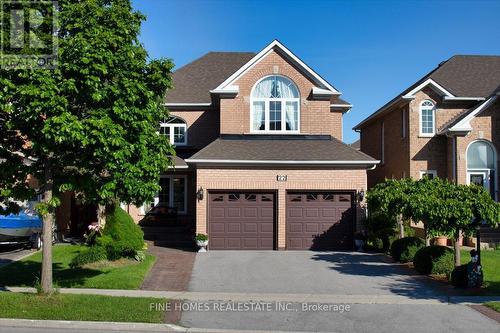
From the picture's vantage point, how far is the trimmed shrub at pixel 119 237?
606 inches

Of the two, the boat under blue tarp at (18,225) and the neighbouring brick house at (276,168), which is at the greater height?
the neighbouring brick house at (276,168)

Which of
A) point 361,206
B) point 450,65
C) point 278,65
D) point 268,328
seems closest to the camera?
point 268,328

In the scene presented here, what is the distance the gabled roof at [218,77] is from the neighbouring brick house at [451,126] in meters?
3.25

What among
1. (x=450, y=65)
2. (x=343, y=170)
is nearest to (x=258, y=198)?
(x=343, y=170)

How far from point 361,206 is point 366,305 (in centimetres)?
850

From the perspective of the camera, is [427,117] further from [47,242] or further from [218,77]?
[47,242]

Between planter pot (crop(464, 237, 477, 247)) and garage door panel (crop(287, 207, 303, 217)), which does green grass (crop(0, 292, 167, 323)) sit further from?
planter pot (crop(464, 237, 477, 247))

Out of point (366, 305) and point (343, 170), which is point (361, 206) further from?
point (366, 305)

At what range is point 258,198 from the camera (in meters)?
19.2

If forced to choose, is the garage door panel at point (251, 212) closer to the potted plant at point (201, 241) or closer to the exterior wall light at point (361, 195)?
the potted plant at point (201, 241)

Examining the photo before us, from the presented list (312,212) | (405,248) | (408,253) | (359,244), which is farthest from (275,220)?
(408,253)

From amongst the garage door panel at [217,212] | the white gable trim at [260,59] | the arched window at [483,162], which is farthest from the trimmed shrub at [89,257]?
the arched window at [483,162]

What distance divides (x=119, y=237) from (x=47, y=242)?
5270mm

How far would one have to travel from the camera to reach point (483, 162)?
21469 millimetres
